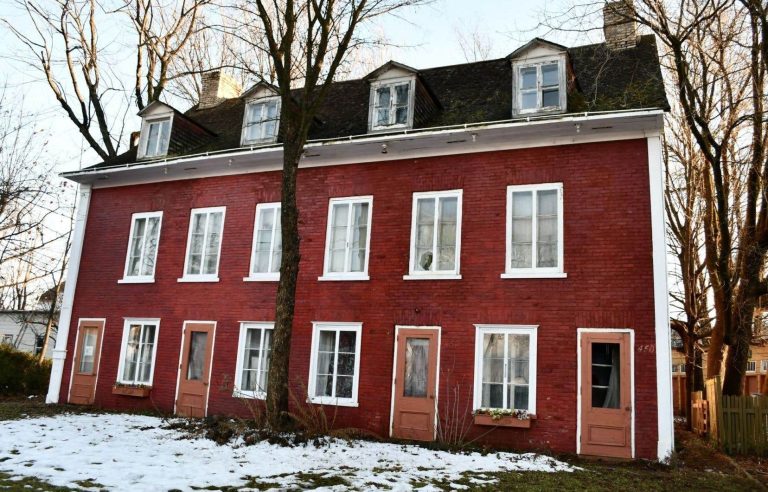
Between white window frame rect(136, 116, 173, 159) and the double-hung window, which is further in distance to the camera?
white window frame rect(136, 116, 173, 159)

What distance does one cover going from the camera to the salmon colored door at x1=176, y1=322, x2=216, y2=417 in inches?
581

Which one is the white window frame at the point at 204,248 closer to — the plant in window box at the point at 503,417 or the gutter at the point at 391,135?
the gutter at the point at 391,135

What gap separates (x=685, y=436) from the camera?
16.4 meters

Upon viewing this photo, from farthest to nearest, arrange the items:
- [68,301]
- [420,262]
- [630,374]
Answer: [68,301] < [420,262] < [630,374]

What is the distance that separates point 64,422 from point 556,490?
33.1 feet

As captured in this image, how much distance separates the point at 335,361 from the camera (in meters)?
13.6

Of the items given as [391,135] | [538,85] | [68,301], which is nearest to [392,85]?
[391,135]

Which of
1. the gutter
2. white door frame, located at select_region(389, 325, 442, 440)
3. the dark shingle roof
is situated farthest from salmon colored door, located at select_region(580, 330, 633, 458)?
the dark shingle roof

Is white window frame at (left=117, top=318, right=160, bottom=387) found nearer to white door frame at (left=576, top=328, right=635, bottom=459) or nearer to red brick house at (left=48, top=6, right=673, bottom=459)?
red brick house at (left=48, top=6, right=673, bottom=459)

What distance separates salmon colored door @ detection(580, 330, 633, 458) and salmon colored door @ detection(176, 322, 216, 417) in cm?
890

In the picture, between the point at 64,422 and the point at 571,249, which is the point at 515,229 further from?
the point at 64,422

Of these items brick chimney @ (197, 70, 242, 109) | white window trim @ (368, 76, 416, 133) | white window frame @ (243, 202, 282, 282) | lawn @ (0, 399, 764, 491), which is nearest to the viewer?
lawn @ (0, 399, 764, 491)

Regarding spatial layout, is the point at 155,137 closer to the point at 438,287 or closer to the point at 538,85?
the point at 438,287

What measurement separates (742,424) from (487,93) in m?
9.52
